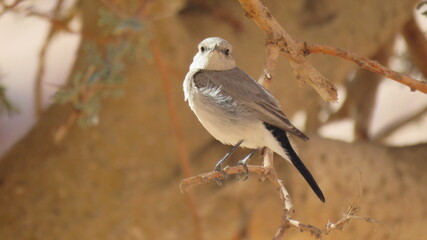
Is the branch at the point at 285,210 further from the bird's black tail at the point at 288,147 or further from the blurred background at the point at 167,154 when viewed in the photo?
the blurred background at the point at 167,154

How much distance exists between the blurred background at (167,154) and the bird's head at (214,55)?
134 cm

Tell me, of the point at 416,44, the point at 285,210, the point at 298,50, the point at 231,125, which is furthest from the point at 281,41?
the point at 416,44

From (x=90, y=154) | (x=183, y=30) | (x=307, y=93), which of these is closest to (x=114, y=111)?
(x=90, y=154)

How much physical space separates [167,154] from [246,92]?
198 centimetres

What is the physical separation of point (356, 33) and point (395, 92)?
3498 mm

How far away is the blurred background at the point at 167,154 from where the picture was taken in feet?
13.6

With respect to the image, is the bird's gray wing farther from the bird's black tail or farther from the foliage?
the foliage

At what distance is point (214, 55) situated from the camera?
8.32ft

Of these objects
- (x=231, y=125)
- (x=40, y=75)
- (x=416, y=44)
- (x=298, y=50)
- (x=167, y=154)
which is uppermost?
(x=298, y=50)

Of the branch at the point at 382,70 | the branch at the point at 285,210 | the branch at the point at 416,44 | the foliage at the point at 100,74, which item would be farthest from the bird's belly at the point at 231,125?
the branch at the point at 416,44

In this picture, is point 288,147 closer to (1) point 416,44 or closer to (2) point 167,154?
(2) point 167,154

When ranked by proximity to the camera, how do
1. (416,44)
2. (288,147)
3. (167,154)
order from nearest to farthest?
(288,147), (167,154), (416,44)

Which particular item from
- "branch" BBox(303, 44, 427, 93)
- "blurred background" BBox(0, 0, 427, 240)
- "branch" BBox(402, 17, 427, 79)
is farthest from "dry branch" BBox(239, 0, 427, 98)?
"branch" BBox(402, 17, 427, 79)

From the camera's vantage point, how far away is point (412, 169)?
4.31 m
